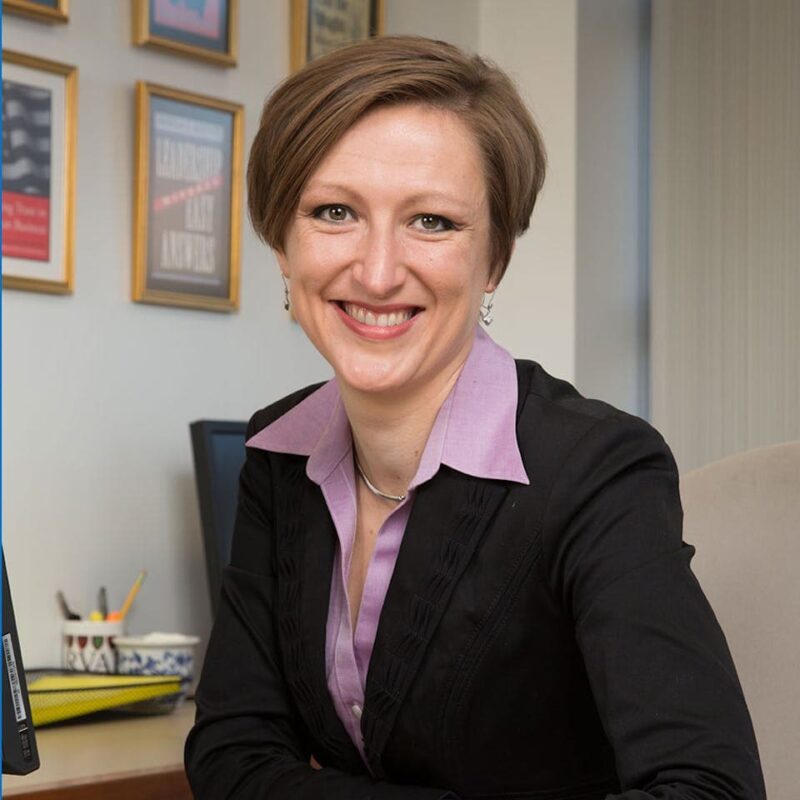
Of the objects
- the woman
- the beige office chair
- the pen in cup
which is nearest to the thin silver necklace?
the woman

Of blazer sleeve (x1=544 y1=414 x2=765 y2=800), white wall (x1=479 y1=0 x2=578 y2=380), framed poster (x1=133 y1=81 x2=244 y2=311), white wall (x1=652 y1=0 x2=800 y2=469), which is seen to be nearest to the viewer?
blazer sleeve (x1=544 y1=414 x2=765 y2=800)

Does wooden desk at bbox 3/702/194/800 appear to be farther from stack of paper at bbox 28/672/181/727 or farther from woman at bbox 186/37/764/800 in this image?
woman at bbox 186/37/764/800

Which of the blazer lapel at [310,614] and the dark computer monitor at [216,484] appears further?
the dark computer monitor at [216,484]

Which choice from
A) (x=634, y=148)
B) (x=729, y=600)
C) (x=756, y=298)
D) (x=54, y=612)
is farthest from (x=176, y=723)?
(x=634, y=148)

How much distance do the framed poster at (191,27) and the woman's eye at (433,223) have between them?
1.36 metres

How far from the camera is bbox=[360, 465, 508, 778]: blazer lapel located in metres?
1.18

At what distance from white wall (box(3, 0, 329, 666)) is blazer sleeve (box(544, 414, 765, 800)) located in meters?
1.26

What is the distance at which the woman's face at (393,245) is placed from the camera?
3.82 feet

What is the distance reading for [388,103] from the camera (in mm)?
1193

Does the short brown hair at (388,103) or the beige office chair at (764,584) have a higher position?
the short brown hair at (388,103)

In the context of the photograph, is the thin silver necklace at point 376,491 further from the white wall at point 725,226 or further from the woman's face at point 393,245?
the white wall at point 725,226

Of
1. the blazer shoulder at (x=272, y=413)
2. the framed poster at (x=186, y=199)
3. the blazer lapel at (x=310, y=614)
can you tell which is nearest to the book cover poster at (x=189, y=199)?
the framed poster at (x=186, y=199)

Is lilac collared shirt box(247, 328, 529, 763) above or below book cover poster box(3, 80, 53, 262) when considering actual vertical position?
below

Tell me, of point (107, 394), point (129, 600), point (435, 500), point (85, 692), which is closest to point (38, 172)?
point (107, 394)
